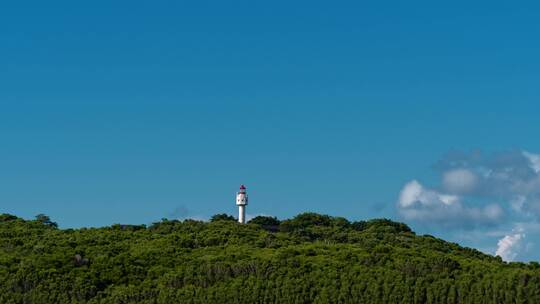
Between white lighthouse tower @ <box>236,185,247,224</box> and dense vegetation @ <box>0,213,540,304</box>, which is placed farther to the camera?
white lighthouse tower @ <box>236,185,247,224</box>

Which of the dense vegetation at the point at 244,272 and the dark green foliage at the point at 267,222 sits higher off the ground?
the dark green foliage at the point at 267,222

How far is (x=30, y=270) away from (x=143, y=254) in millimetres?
10638

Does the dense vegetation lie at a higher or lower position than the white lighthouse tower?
lower

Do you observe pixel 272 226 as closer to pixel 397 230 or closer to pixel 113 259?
pixel 397 230

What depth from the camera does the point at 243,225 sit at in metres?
114

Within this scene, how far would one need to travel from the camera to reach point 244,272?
91.8 m

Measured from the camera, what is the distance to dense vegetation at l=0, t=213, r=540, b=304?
86.9 m

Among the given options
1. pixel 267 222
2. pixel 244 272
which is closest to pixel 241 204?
pixel 267 222

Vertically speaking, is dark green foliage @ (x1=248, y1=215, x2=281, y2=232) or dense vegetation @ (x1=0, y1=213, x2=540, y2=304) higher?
dark green foliage @ (x1=248, y1=215, x2=281, y2=232)

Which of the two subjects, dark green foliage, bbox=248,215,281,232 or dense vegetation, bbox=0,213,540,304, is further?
dark green foliage, bbox=248,215,281,232

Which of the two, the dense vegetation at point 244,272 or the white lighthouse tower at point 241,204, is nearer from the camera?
the dense vegetation at point 244,272

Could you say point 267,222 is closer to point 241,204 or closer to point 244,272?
point 241,204

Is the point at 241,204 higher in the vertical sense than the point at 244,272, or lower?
higher

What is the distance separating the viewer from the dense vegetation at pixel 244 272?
86.9 meters
